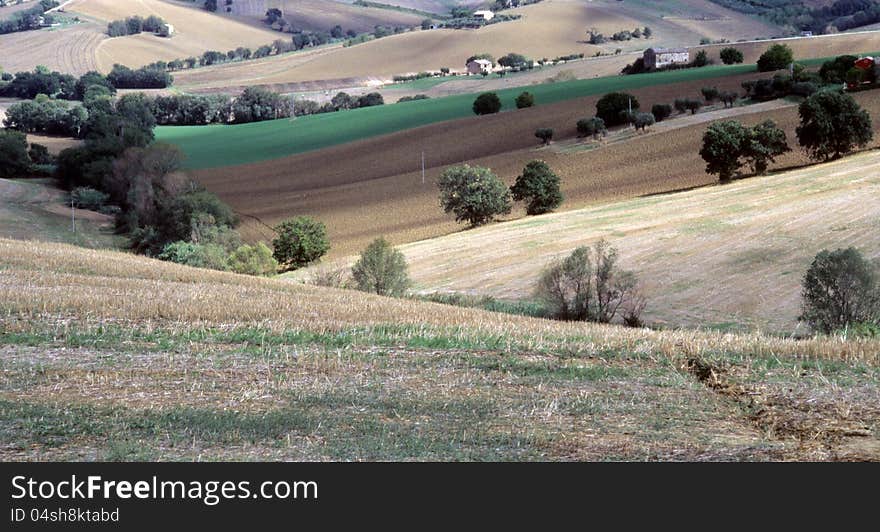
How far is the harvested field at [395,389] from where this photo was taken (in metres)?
10.9

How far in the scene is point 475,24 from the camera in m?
181

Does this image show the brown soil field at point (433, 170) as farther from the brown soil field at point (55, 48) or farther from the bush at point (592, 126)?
the brown soil field at point (55, 48)

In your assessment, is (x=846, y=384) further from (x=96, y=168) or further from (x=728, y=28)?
(x=728, y=28)

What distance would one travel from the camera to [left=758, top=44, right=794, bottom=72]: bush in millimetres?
100375

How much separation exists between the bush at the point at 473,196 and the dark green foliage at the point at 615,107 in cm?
2564

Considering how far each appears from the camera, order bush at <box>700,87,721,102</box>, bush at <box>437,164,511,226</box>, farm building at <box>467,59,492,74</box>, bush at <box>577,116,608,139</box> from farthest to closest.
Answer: farm building at <box>467,59,492,74</box> → bush at <box>700,87,721,102</box> → bush at <box>577,116,608,139</box> → bush at <box>437,164,511,226</box>

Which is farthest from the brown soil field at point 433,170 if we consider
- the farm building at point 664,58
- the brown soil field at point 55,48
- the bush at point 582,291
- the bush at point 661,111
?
the brown soil field at point 55,48

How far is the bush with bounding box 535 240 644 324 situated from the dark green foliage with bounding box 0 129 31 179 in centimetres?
7477

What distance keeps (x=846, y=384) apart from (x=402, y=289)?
27217 mm

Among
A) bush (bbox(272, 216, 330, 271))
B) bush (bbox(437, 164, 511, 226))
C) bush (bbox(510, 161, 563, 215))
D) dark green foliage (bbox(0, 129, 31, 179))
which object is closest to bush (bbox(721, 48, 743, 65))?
bush (bbox(510, 161, 563, 215))

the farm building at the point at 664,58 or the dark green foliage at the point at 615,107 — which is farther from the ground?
the farm building at the point at 664,58

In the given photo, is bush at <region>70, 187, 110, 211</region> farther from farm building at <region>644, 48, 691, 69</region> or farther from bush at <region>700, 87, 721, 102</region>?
farm building at <region>644, 48, 691, 69</region>

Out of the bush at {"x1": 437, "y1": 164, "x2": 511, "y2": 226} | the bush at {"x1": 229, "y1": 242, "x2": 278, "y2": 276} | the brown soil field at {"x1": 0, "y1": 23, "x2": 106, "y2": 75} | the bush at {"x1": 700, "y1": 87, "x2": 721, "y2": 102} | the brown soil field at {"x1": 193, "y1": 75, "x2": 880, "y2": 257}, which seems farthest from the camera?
the brown soil field at {"x1": 0, "y1": 23, "x2": 106, "y2": 75}

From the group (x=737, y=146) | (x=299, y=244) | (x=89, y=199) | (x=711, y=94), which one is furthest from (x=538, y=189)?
(x=89, y=199)
